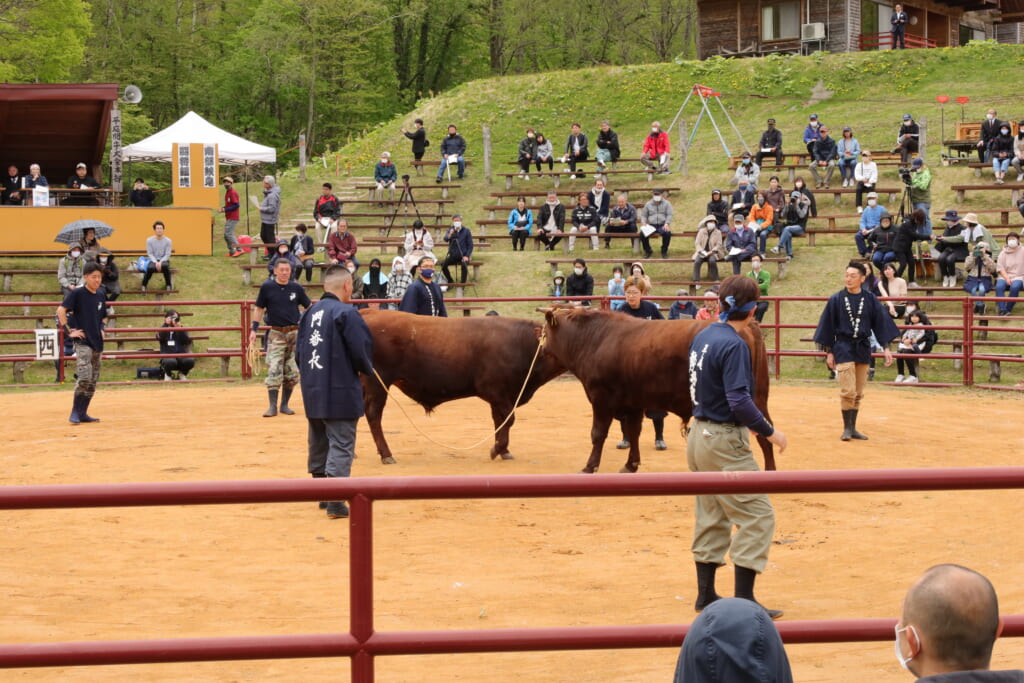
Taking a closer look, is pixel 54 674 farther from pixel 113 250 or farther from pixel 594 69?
pixel 594 69

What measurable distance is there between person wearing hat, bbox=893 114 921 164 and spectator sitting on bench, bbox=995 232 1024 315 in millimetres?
11328

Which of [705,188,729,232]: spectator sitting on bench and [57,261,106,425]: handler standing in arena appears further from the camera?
[705,188,729,232]: spectator sitting on bench

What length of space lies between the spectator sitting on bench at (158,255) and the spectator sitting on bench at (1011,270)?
51.9 feet

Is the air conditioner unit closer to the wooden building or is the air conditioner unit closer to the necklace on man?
the wooden building

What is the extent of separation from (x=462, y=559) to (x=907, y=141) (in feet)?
84.6

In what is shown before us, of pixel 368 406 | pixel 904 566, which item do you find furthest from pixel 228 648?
pixel 368 406

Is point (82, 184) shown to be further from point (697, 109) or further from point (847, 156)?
point (697, 109)

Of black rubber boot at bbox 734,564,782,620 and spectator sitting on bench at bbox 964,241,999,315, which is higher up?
spectator sitting on bench at bbox 964,241,999,315

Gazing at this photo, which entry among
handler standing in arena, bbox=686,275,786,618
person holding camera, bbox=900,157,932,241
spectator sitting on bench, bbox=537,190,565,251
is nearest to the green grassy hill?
spectator sitting on bench, bbox=537,190,565,251

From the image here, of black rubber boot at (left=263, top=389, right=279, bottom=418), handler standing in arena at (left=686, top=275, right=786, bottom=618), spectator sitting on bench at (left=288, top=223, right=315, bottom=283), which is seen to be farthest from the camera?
spectator sitting on bench at (left=288, top=223, right=315, bottom=283)

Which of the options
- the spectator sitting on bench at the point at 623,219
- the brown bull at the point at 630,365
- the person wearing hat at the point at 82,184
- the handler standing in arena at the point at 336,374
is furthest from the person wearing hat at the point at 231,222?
the handler standing in arena at the point at 336,374

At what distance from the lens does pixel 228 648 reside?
11.3ft

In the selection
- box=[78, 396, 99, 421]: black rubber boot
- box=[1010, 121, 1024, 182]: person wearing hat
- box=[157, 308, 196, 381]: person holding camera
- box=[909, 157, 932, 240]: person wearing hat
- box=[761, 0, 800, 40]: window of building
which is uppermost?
box=[761, 0, 800, 40]: window of building

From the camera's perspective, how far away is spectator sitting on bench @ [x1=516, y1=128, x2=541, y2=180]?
33.2 m
